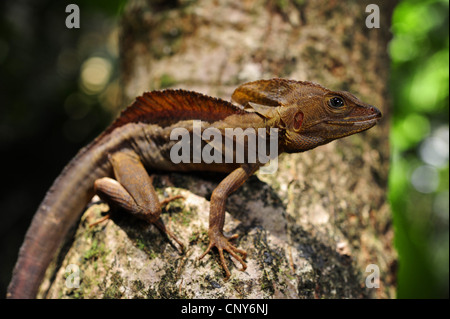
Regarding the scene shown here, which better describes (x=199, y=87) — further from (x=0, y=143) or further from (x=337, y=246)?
(x=0, y=143)

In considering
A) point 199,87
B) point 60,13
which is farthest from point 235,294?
point 60,13

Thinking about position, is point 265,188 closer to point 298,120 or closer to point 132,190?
point 298,120

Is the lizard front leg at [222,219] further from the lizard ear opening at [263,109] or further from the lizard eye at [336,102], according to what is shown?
the lizard eye at [336,102]

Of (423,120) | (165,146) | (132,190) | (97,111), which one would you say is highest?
(97,111)

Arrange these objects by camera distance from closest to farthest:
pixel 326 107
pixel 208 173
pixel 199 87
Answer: pixel 326 107
pixel 208 173
pixel 199 87

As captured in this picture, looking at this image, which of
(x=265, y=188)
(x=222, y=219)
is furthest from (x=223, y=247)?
(x=265, y=188)

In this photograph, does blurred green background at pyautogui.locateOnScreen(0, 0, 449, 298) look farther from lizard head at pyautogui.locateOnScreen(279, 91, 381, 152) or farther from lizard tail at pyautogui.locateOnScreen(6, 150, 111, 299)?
lizard head at pyautogui.locateOnScreen(279, 91, 381, 152)
